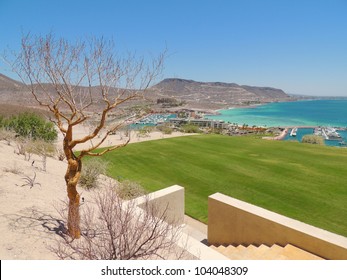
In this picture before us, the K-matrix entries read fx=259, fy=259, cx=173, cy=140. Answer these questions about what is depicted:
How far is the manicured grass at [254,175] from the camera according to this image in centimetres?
1029

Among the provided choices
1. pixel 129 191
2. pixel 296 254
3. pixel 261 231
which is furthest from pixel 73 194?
pixel 129 191

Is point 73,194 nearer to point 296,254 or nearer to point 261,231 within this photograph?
point 261,231

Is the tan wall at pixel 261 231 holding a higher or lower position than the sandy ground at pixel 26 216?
lower

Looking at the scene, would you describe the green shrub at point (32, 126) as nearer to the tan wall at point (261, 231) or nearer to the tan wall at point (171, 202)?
the tan wall at point (171, 202)

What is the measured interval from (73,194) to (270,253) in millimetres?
4521

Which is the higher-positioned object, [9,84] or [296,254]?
[9,84]

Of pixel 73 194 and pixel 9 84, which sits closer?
pixel 73 194

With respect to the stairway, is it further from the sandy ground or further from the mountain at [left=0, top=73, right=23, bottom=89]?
the mountain at [left=0, top=73, right=23, bottom=89]

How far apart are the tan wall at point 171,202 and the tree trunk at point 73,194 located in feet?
9.76

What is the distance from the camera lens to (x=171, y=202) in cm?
880

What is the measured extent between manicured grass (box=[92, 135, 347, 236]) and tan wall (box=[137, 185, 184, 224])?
125 cm

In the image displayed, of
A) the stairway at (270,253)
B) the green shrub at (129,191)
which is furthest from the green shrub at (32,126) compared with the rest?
the stairway at (270,253)

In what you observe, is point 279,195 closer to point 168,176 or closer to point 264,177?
point 264,177
